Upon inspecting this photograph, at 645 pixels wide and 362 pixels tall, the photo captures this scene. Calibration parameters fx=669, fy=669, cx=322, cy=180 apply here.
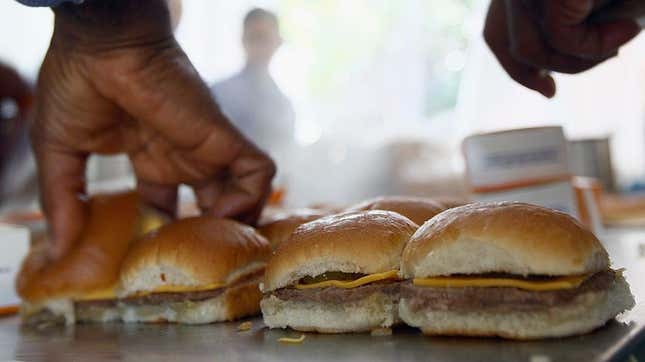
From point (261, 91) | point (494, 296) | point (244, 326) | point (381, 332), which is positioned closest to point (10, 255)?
point (244, 326)

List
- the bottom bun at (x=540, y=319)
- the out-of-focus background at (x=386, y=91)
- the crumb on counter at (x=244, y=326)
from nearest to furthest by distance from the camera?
the bottom bun at (x=540, y=319) < the crumb on counter at (x=244, y=326) < the out-of-focus background at (x=386, y=91)

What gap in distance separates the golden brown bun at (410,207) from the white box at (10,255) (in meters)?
0.99

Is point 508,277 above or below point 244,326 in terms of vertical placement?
above

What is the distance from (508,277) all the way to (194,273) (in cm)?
65

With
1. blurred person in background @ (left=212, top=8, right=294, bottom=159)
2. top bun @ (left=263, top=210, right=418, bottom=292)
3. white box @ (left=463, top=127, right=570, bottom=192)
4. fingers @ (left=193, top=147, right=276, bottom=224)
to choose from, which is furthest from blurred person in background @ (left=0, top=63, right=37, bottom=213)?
top bun @ (left=263, top=210, right=418, bottom=292)

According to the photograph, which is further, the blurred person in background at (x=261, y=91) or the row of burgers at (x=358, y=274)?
the blurred person in background at (x=261, y=91)

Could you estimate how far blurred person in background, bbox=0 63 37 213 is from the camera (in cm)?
404

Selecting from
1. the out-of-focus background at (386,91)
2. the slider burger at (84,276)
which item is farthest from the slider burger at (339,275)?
the out-of-focus background at (386,91)

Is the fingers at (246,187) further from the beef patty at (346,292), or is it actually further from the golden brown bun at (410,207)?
the beef patty at (346,292)

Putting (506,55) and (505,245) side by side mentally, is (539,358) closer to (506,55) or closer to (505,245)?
(505,245)

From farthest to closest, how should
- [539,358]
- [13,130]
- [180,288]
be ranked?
[13,130], [180,288], [539,358]

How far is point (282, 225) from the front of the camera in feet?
5.26

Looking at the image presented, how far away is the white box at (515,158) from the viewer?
6.81ft

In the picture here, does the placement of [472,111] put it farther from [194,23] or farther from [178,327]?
[178,327]
